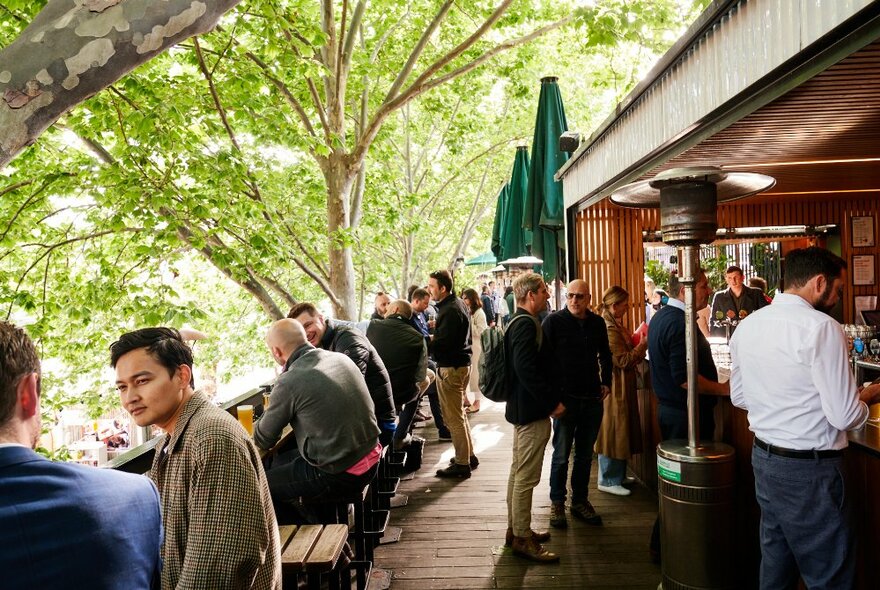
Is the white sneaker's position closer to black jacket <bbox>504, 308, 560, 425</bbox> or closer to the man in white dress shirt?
black jacket <bbox>504, 308, 560, 425</bbox>

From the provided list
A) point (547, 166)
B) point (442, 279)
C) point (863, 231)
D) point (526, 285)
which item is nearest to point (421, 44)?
point (547, 166)

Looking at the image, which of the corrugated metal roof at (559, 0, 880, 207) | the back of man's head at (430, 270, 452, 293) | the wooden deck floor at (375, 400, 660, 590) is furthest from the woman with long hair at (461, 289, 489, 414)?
the corrugated metal roof at (559, 0, 880, 207)

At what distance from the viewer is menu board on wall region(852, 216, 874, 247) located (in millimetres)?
8375

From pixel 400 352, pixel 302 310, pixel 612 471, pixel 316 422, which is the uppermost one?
pixel 302 310

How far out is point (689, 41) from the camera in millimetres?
3395

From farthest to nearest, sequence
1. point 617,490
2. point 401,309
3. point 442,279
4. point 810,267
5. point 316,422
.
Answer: point 442,279 < point 401,309 < point 617,490 < point 316,422 < point 810,267

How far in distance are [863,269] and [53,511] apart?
31.4 ft

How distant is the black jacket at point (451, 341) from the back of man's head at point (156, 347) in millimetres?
4794

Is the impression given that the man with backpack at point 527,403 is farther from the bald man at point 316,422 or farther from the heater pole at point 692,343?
the bald man at point 316,422

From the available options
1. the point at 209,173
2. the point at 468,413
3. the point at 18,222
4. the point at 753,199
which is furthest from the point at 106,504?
the point at 468,413

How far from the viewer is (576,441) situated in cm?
544

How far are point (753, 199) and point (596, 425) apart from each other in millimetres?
4671

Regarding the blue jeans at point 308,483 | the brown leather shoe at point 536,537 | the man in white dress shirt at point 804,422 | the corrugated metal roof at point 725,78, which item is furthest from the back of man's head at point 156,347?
the brown leather shoe at point 536,537

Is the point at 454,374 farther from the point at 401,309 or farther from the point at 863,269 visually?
the point at 863,269
